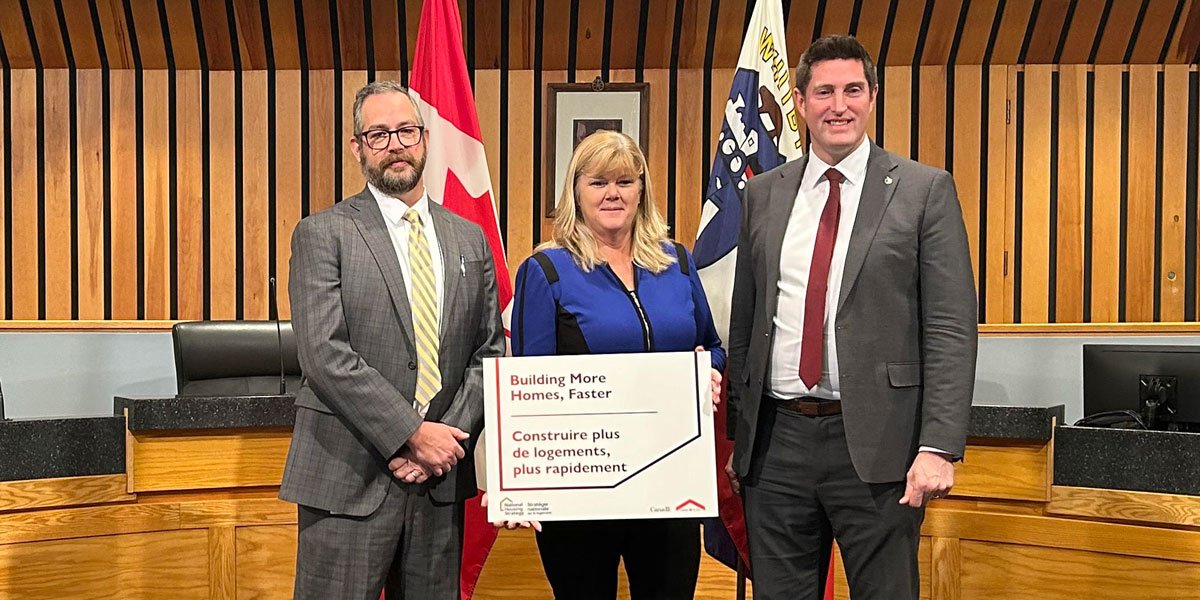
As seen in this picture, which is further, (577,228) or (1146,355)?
(1146,355)

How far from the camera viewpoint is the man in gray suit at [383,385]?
2.23 metres

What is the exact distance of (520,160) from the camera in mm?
5469

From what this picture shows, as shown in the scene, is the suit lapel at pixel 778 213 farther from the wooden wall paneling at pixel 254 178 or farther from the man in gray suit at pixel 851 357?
the wooden wall paneling at pixel 254 178

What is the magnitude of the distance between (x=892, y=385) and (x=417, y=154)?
1155mm

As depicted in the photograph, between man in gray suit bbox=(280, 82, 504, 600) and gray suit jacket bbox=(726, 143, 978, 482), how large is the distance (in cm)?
84

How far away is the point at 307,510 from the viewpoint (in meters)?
2.29

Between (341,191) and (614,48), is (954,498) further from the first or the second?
(341,191)

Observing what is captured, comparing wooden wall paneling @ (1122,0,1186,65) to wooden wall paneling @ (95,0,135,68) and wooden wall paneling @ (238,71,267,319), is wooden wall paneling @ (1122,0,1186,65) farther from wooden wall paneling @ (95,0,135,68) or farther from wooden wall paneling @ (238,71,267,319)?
wooden wall paneling @ (95,0,135,68)

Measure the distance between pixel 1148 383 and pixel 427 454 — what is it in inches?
92.1

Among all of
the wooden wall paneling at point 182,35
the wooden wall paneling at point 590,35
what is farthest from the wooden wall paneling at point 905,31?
the wooden wall paneling at point 182,35

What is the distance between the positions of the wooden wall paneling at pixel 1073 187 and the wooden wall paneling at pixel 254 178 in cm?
407

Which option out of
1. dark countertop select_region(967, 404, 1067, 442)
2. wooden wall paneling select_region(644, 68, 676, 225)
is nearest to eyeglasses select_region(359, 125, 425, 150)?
dark countertop select_region(967, 404, 1067, 442)

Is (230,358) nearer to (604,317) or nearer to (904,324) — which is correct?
(604,317)

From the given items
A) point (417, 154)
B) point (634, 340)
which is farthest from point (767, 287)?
point (417, 154)
